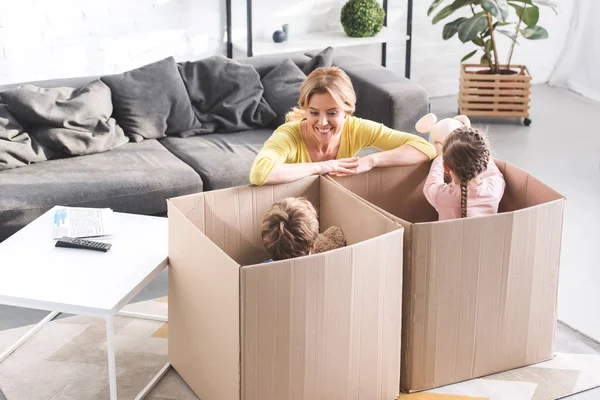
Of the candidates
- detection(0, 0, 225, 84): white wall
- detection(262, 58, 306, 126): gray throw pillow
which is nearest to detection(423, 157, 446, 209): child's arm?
detection(262, 58, 306, 126): gray throw pillow

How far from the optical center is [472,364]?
8.98ft

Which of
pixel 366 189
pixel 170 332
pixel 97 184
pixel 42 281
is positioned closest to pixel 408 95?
pixel 366 189

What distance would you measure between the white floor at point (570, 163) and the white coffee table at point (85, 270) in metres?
1.55

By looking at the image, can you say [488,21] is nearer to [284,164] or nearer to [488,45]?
[488,45]

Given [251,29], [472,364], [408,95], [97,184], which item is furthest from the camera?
[251,29]

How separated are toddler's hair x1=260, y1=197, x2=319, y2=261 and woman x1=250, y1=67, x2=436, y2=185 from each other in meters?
0.34

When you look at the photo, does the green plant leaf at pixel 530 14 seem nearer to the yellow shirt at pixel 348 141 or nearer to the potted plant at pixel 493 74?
the potted plant at pixel 493 74

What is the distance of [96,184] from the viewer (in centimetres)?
355

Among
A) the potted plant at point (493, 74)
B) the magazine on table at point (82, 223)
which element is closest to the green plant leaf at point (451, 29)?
the potted plant at point (493, 74)

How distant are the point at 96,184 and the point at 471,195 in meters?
1.61

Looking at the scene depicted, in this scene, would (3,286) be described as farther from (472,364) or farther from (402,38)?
(402,38)

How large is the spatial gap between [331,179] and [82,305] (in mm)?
902

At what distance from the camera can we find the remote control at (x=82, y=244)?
9.18 feet

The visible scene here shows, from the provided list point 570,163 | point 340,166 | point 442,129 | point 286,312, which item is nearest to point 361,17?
point 570,163
